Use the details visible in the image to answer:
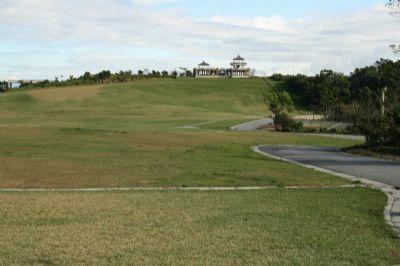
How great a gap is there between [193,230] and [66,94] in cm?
10168

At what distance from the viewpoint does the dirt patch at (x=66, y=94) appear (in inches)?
4107

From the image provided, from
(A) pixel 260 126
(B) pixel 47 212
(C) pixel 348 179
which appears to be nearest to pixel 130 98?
(A) pixel 260 126

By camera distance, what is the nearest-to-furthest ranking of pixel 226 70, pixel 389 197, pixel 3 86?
pixel 389 197 → pixel 3 86 → pixel 226 70

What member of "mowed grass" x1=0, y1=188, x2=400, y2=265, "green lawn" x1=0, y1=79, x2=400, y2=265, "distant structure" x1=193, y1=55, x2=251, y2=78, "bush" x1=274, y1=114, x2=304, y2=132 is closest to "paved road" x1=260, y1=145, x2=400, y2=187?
"green lawn" x1=0, y1=79, x2=400, y2=265

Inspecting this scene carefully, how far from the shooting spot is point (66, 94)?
108 m

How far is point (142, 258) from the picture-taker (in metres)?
7.52

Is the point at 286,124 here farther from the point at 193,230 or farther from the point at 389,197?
the point at 193,230

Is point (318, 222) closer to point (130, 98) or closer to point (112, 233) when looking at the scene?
point (112, 233)

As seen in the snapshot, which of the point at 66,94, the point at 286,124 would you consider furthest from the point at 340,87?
the point at 286,124

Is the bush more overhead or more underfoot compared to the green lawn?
more underfoot

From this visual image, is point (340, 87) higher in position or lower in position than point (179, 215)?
higher

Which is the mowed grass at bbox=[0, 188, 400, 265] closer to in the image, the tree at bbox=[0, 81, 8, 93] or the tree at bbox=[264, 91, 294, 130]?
the tree at bbox=[264, 91, 294, 130]

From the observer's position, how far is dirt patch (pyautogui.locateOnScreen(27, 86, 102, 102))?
104 m

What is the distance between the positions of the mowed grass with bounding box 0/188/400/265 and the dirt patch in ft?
302
